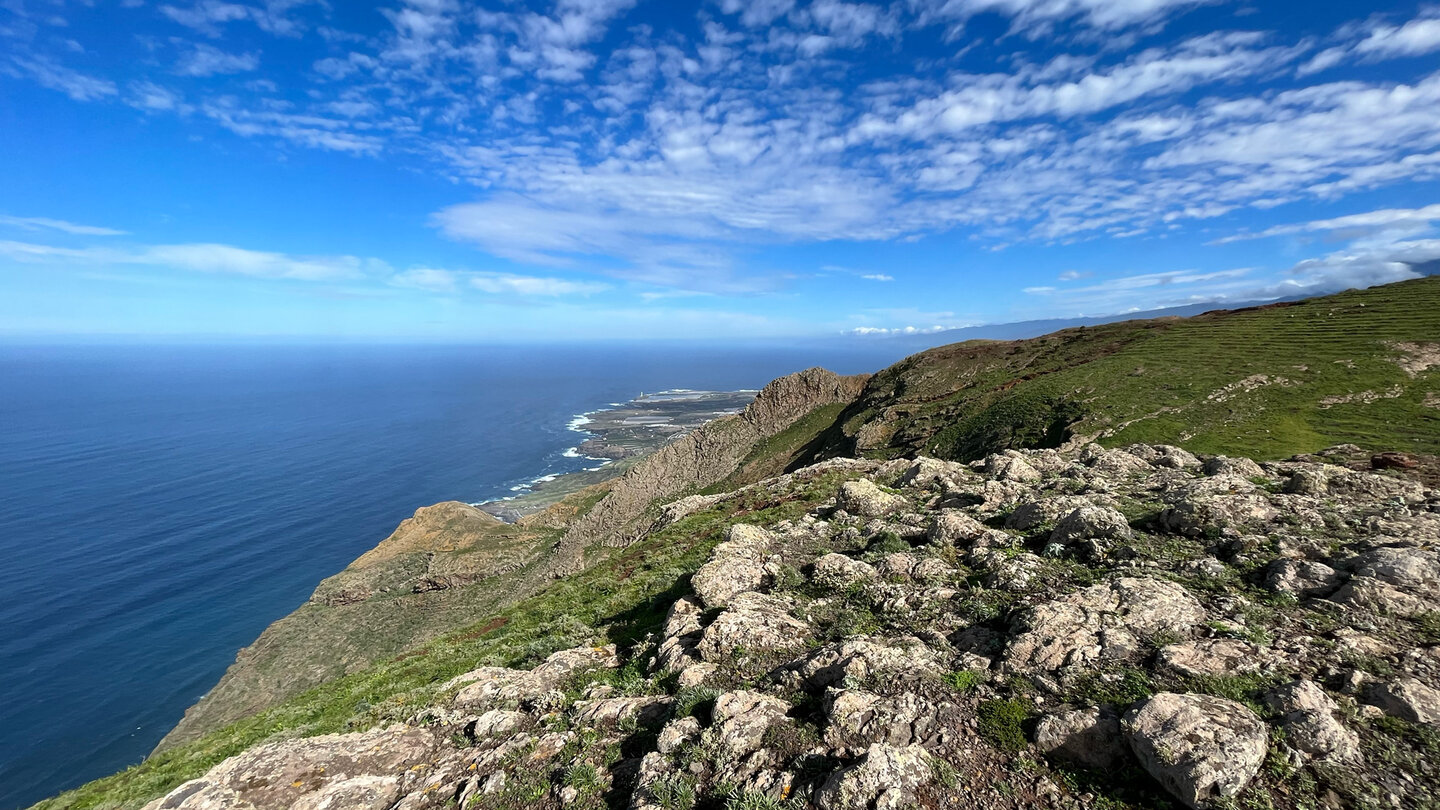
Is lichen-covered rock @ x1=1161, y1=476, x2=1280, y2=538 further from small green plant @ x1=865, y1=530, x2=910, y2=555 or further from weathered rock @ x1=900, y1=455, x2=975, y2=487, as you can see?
weathered rock @ x1=900, y1=455, x2=975, y2=487

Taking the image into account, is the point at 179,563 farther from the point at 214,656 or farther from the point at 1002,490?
the point at 1002,490

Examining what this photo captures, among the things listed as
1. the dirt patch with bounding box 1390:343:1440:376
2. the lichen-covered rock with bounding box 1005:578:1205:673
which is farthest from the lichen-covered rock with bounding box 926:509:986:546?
the dirt patch with bounding box 1390:343:1440:376

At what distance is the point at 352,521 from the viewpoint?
394 feet

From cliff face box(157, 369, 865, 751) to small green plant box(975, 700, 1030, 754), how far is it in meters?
49.5

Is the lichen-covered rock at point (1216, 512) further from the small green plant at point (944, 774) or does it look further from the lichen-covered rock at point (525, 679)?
the lichen-covered rock at point (525, 679)

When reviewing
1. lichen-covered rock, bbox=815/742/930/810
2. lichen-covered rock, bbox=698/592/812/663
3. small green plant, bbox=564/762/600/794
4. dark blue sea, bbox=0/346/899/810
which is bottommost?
dark blue sea, bbox=0/346/899/810

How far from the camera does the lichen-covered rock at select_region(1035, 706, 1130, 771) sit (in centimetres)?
845

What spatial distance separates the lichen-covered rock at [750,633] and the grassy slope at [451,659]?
4.55 metres

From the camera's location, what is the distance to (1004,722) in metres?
9.41

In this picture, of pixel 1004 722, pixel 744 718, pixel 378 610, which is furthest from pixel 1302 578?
pixel 378 610

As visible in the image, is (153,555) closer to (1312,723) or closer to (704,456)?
(704,456)

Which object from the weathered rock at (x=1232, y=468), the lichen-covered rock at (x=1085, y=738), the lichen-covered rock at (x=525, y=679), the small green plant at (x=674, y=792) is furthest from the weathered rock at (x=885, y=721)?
the weathered rock at (x=1232, y=468)

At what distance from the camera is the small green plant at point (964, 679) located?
414 inches

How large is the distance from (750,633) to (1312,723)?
10.4 meters
